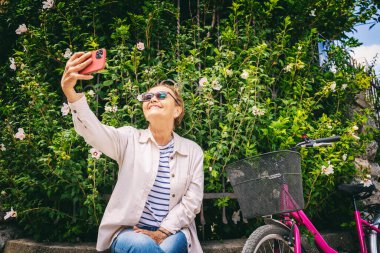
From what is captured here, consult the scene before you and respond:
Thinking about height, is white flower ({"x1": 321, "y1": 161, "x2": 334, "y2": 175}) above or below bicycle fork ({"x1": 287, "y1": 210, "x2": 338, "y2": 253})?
above

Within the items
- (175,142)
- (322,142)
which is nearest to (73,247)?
(175,142)

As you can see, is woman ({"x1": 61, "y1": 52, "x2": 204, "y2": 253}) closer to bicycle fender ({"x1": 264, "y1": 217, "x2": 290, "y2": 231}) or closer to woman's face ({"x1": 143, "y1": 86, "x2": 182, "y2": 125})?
woman's face ({"x1": 143, "y1": 86, "x2": 182, "y2": 125})

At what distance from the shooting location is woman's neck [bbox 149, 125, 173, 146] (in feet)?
8.16

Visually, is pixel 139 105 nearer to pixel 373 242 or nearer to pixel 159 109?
pixel 159 109

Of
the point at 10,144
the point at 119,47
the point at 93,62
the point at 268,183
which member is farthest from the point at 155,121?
the point at 10,144

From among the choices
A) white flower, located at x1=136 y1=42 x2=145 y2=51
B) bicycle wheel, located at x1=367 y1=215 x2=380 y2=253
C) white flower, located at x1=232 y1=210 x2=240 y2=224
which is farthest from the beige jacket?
bicycle wheel, located at x1=367 y1=215 x2=380 y2=253

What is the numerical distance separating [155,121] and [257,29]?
2024 millimetres

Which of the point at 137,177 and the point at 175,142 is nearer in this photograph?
the point at 137,177

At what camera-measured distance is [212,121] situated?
10.3 ft

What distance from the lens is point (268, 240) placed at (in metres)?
2.40

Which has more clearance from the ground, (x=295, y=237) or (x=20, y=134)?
(x=20, y=134)

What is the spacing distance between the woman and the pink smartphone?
0.46 ft

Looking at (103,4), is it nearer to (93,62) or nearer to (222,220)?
(93,62)

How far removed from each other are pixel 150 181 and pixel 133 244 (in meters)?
0.45
